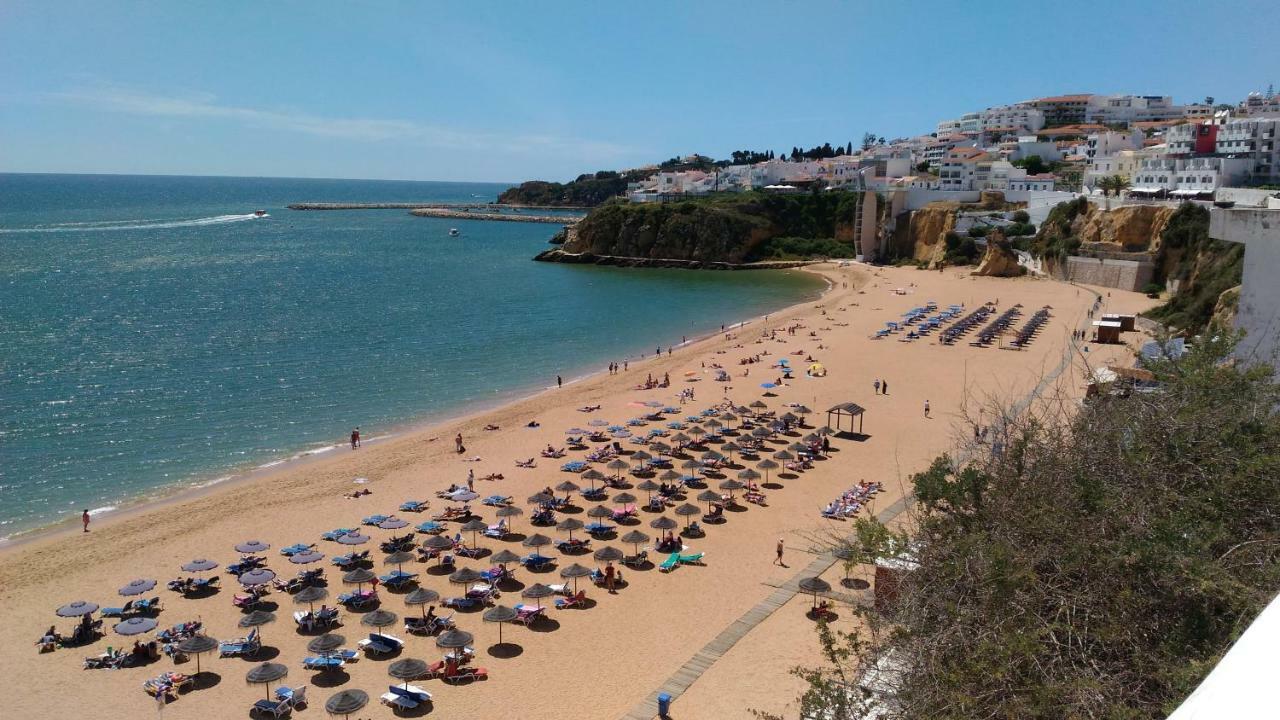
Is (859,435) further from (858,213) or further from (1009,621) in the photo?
(858,213)

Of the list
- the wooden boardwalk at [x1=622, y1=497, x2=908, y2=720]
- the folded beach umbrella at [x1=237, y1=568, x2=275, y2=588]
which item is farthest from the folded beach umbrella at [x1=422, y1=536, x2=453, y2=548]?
the wooden boardwalk at [x1=622, y1=497, x2=908, y2=720]

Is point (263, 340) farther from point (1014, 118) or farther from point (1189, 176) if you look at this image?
point (1014, 118)

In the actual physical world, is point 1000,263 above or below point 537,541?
above

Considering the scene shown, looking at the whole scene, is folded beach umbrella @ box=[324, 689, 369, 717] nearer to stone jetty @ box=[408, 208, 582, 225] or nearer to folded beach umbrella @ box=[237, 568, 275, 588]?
folded beach umbrella @ box=[237, 568, 275, 588]

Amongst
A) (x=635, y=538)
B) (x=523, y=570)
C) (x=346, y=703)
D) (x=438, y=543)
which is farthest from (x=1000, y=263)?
(x=346, y=703)

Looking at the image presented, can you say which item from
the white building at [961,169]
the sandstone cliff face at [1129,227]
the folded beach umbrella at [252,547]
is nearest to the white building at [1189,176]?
the sandstone cliff face at [1129,227]

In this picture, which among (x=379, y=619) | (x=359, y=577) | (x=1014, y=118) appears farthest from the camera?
(x=1014, y=118)
